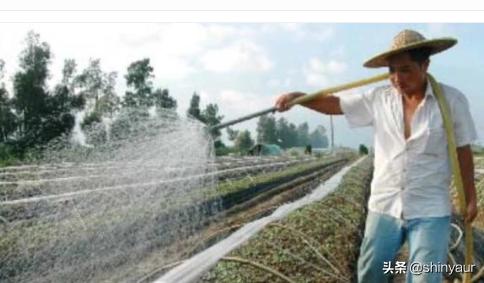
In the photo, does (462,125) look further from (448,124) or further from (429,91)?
(429,91)

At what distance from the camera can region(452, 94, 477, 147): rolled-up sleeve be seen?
2871 mm

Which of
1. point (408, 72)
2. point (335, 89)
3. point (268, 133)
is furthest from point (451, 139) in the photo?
point (268, 133)

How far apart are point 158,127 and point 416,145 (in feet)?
7.88

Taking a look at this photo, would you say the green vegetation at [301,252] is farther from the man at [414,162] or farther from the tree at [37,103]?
the tree at [37,103]

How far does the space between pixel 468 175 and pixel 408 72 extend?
1.87 ft

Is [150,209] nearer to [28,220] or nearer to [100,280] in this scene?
[28,220]

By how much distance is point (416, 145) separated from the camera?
2.88 metres

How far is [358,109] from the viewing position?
3.14m

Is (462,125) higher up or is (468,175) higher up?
(462,125)

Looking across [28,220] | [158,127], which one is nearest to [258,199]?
[28,220]

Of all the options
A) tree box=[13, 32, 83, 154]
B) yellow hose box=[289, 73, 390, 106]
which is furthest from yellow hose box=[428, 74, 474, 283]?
tree box=[13, 32, 83, 154]

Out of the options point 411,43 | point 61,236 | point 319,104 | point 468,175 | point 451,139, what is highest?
point 411,43

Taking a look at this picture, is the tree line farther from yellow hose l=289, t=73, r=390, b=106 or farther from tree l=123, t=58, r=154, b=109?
yellow hose l=289, t=73, r=390, b=106

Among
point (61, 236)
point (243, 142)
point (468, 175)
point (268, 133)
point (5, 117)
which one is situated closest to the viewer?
point (468, 175)
